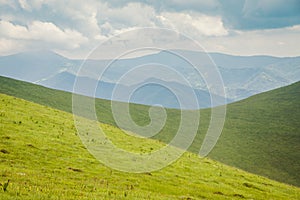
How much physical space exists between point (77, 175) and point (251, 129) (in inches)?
4555

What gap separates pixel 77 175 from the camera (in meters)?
27.9

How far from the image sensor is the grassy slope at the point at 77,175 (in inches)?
862

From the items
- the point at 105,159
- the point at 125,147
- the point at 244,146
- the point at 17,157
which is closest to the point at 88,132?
the point at 125,147

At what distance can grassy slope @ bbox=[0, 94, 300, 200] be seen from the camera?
2189 centimetres

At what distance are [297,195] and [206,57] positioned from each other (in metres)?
22.9

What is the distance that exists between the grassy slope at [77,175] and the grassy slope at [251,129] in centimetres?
4969

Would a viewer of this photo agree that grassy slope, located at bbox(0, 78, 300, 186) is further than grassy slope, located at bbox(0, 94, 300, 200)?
Yes

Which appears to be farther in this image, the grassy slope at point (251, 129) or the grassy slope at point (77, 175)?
the grassy slope at point (251, 129)

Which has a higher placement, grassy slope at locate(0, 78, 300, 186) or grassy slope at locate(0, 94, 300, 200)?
grassy slope at locate(0, 78, 300, 186)

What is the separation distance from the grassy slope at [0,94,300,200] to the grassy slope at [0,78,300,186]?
49.7 m

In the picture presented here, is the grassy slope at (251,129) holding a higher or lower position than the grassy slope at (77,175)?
higher

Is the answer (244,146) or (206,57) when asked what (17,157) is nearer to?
(206,57)

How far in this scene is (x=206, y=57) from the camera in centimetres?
3256

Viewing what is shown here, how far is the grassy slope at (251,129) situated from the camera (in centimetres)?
9562
